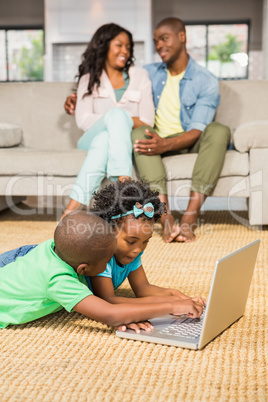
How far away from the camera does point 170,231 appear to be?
229cm

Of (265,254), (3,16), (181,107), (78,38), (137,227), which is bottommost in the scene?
(265,254)

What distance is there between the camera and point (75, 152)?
2639 mm

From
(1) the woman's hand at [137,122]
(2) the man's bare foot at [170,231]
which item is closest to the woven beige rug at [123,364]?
(2) the man's bare foot at [170,231]

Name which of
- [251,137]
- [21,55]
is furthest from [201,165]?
[21,55]

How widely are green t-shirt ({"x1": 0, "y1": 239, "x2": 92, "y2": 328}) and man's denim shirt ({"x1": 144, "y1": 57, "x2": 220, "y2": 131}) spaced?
1551mm

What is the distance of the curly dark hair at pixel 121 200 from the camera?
131cm

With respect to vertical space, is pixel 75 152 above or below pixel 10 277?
above

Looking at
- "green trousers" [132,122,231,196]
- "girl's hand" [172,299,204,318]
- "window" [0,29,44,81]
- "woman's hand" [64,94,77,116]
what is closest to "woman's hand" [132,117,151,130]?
"green trousers" [132,122,231,196]

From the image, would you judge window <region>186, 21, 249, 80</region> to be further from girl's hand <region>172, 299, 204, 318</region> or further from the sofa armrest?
girl's hand <region>172, 299, 204, 318</region>

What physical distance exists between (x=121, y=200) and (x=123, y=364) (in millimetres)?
411

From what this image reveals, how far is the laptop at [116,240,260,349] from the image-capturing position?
42.6 inches

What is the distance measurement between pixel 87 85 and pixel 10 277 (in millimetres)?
1690

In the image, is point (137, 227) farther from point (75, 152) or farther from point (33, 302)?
point (75, 152)

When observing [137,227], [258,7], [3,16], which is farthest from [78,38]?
[137,227]
